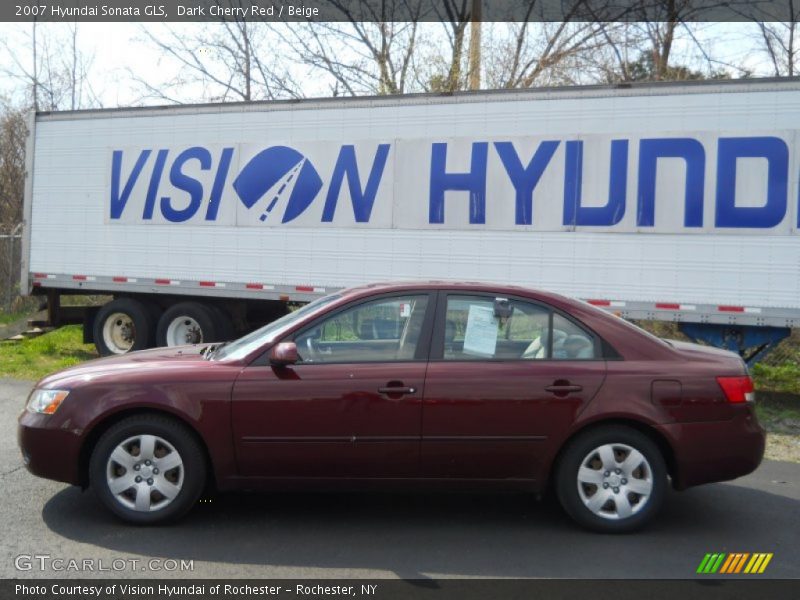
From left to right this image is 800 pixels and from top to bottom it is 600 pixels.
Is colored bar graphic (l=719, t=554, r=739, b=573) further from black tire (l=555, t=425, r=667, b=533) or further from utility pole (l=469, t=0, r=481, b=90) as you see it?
utility pole (l=469, t=0, r=481, b=90)

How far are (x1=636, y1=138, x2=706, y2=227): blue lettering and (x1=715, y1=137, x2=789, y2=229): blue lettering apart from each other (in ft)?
0.67

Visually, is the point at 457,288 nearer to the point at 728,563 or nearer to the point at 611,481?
the point at 611,481

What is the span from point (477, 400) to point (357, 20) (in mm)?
18903

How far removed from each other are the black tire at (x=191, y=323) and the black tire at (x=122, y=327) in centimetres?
20

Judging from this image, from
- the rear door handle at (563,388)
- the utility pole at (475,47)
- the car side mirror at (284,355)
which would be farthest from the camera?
the utility pole at (475,47)

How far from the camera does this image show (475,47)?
19531mm

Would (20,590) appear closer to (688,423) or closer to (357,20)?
(688,423)

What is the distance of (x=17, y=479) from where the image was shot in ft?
19.7

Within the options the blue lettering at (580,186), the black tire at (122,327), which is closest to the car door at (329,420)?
the blue lettering at (580,186)

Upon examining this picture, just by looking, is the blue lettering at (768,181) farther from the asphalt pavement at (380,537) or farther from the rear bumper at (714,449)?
the rear bumper at (714,449)

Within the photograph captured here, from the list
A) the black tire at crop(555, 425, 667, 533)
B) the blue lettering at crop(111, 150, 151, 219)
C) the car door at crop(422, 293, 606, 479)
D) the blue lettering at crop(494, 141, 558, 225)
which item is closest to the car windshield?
the car door at crop(422, 293, 606, 479)

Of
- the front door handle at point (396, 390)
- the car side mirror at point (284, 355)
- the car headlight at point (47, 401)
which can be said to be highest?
the car side mirror at point (284, 355)

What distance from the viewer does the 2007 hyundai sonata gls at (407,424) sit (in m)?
4.95

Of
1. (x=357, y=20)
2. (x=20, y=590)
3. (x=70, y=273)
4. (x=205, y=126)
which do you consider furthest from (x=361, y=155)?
(x=357, y=20)
